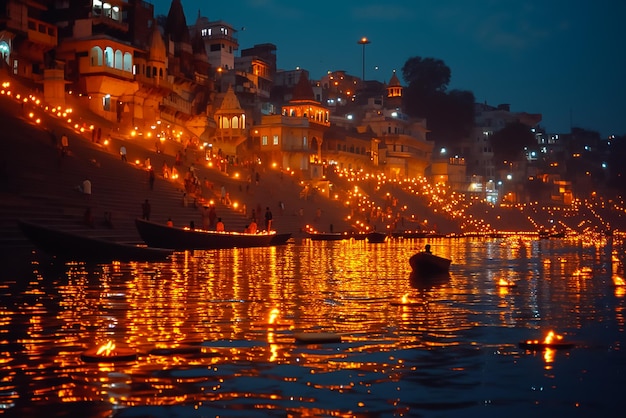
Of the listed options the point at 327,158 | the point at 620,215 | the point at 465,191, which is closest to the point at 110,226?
the point at 327,158

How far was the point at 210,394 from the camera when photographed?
19.7ft

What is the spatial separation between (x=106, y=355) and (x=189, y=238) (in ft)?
68.1

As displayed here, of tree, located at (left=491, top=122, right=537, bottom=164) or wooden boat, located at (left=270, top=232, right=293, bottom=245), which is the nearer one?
wooden boat, located at (left=270, top=232, right=293, bottom=245)

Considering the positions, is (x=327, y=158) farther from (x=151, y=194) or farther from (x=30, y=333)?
(x=30, y=333)

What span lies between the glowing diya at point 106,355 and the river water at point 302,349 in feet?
0.19

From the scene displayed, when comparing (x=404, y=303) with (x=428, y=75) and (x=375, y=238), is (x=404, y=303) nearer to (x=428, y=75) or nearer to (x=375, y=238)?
(x=375, y=238)

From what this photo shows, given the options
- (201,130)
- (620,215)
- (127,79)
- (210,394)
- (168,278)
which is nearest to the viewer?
(210,394)

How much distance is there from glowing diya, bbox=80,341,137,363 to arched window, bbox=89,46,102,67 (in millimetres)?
45030

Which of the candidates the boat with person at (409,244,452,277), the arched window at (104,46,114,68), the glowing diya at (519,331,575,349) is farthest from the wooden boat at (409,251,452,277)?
the arched window at (104,46,114,68)

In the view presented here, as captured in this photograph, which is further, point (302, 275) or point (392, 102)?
point (392, 102)

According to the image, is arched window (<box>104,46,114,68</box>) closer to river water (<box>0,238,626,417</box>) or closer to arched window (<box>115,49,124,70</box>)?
arched window (<box>115,49,124,70</box>)

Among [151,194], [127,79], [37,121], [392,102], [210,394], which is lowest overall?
[210,394]

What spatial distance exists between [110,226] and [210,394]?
73.4 feet

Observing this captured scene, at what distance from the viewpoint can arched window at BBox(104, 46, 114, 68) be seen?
165 feet
